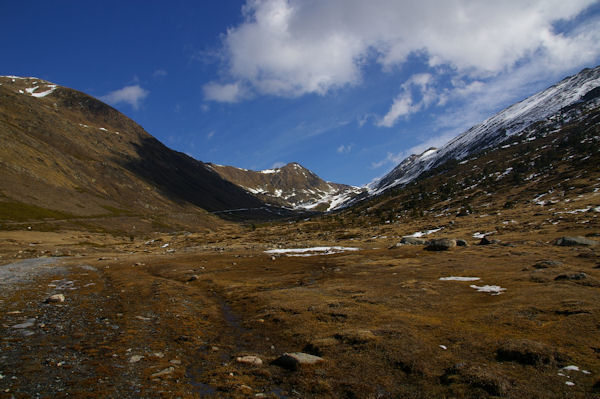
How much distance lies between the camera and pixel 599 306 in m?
20.4

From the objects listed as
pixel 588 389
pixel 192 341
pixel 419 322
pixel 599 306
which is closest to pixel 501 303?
pixel 599 306

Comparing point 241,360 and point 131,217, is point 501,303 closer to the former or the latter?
point 241,360

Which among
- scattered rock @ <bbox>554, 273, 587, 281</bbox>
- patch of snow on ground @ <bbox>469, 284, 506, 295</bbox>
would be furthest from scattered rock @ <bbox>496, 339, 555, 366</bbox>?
scattered rock @ <bbox>554, 273, 587, 281</bbox>

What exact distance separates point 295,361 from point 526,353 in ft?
37.7

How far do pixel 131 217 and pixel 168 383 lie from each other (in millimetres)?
208720

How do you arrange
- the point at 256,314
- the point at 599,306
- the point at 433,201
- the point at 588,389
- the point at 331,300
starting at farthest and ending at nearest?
the point at 433,201 < the point at 331,300 < the point at 256,314 < the point at 599,306 < the point at 588,389

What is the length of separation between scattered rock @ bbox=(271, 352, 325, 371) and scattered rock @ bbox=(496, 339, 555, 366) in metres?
9.34

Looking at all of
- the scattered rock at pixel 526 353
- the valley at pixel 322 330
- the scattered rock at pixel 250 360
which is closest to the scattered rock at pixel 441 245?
the valley at pixel 322 330

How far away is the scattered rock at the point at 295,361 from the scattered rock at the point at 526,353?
30.6ft

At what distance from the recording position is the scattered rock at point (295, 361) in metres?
15.6

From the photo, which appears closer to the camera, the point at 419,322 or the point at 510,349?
the point at 510,349

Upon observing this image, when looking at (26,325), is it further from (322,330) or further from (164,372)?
(322,330)

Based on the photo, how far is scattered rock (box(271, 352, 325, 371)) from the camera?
51.0ft

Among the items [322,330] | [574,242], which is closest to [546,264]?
[574,242]
